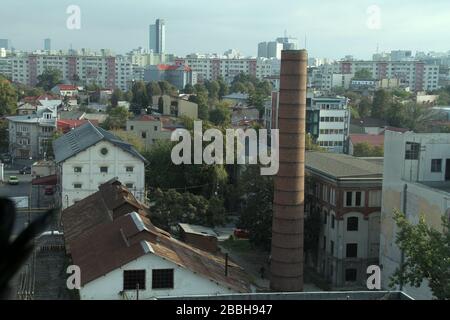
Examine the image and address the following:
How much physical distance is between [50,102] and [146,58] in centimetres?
6277

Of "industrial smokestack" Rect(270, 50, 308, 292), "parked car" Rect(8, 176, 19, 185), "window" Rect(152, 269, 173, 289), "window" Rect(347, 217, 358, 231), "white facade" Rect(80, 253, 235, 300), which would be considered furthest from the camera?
"parked car" Rect(8, 176, 19, 185)

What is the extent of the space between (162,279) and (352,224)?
7.09m

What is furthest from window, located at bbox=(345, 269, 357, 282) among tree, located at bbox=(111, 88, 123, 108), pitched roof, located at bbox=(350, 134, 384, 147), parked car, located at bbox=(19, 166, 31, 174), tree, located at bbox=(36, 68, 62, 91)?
tree, located at bbox=(36, 68, 62, 91)

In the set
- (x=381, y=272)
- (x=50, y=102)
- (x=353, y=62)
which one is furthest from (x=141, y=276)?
(x=353, y=62)

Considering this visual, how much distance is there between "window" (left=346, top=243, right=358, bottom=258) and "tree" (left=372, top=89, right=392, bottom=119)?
2892cm

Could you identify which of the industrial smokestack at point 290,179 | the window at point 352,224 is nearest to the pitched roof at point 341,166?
the window at point 352,224

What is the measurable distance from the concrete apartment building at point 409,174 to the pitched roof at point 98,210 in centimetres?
610

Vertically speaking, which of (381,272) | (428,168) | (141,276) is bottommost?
(381,272)

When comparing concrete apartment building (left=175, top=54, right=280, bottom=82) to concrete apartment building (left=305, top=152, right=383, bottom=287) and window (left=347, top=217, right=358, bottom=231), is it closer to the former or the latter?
concrete apartment building (left=305, top=152, right=383, bottom=287)

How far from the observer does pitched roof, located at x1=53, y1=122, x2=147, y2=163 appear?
20.7 metres

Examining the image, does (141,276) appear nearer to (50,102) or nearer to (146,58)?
(50,102)

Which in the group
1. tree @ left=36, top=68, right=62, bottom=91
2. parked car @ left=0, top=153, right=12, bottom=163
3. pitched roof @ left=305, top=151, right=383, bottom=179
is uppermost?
tree @ left=36, top=68, right=62, bottom=91

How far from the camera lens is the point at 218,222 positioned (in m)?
18.9

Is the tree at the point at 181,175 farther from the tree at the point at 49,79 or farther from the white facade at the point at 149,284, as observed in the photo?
the tree at the point at 49,79
